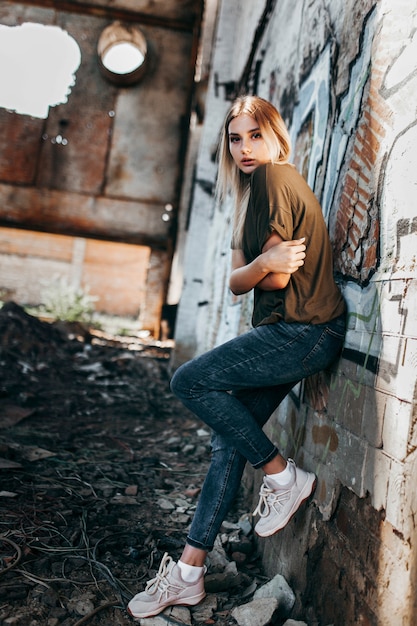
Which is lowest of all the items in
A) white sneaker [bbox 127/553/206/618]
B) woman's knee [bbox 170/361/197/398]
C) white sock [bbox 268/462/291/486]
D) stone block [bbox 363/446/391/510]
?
white sneaker [bbox 127/553/206/618]

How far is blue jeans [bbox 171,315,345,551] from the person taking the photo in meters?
1.97

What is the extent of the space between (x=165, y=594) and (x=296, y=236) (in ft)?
4.95

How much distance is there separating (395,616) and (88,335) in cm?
832

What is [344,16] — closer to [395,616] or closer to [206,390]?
[206,390]

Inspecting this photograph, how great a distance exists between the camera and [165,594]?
2.08m

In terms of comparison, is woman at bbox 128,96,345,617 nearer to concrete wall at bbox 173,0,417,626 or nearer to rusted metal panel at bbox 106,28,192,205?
concrete wall at bbox 173,0,417,626

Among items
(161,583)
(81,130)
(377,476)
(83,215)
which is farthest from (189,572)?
(81,130)

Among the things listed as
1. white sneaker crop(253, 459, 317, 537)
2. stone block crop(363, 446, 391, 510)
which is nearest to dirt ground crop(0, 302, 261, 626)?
white sneaker crop(253, 459, 317, 537)

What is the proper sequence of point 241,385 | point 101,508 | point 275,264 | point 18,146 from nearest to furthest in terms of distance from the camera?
point 275,264 → point 241,385 → point 101,508 → point 18,146

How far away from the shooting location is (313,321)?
1957mm

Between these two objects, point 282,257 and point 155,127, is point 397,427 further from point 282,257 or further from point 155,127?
point 155,127

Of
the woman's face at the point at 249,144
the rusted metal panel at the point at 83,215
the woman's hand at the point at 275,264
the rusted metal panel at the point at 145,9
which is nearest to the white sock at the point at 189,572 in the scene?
the woman's hand at the point at 275,264

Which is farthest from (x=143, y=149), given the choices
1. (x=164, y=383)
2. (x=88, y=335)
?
(x=164, y=383)

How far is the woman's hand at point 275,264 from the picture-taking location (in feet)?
6.22
